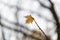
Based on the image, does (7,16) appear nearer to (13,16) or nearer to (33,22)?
(13,16)

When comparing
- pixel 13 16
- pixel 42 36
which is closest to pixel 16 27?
pixel 13 16

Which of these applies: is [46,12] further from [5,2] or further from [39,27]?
[5,2]

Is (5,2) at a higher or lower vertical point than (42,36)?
higher

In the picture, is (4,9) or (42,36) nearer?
(42,36)

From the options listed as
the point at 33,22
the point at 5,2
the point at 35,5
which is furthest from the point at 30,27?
the point at 5,2

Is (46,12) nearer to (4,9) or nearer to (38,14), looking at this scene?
(38,14)

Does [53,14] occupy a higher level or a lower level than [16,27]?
higher
